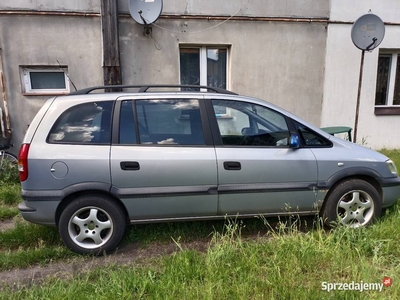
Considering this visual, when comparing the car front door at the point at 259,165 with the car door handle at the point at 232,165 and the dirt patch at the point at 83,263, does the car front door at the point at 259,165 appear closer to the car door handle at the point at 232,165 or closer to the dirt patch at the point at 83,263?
the car door handle at the point at 232,165

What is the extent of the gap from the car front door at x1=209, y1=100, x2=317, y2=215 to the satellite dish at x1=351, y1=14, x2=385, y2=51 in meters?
4.05

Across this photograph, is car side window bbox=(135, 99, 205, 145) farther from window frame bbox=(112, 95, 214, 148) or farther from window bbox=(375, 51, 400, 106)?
window bbox=(375, 51, 400, 106)

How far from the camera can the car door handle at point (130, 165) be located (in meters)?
2.63

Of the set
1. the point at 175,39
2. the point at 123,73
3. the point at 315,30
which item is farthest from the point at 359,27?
the point at 123,73

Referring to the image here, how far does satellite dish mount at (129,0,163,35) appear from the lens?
17.1ft

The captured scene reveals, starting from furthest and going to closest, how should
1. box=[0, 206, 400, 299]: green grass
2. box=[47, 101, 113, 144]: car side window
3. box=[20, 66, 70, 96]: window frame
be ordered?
box=[20, 66, 70, 96]: window frame → box=[47, 101, 113, 144]: car side window → box=[0, 206, 400, 299]: green grass

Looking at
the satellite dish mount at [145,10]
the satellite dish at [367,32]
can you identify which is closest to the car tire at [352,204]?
the satellite dish at [367,32]

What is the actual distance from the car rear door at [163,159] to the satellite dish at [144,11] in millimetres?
3209

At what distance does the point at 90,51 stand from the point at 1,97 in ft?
6.55

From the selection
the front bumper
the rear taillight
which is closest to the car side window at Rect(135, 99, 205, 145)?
the rear taillight

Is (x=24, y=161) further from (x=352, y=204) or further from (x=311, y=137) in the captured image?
(x=352, y=204)

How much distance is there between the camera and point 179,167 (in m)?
2.69

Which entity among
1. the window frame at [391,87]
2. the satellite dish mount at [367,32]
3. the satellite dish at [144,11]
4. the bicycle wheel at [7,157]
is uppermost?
the satellite dish at [144,11]

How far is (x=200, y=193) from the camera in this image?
276cm
